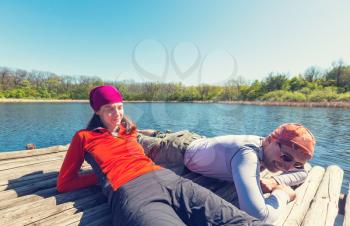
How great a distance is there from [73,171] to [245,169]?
2.04 metres

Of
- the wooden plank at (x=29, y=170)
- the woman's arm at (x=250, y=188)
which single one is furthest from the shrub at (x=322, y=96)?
the wooden plank at (x=29, y=170)

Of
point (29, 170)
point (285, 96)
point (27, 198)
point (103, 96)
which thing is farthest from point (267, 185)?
point (285, 96)

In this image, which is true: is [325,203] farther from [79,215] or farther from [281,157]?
[79,215]

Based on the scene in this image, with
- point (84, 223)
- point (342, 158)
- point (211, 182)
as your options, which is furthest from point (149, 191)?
point (342, 158)

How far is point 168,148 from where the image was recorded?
3553 mm

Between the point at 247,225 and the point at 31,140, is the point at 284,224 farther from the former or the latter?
the point at 31,140

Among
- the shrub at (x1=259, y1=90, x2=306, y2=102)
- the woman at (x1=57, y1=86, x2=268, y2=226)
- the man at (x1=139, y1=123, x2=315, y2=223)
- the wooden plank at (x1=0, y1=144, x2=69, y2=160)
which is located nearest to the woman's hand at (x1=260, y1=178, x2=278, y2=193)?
the man at (x1=139, y1=123, x2=315, y2=223)

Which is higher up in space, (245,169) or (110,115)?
(110,115)

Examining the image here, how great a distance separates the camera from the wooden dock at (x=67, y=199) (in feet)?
7.26

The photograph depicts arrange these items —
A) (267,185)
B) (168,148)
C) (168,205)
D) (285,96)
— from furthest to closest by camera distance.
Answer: (285,96)
(168,148)
(267,185)
(168,205)

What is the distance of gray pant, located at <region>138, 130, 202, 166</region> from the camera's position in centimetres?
349

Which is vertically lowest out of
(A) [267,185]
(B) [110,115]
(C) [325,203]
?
(C) [325,203]

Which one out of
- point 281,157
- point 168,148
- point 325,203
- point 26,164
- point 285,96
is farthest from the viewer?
point 285,96

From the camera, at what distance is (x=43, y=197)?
8.46 ft
